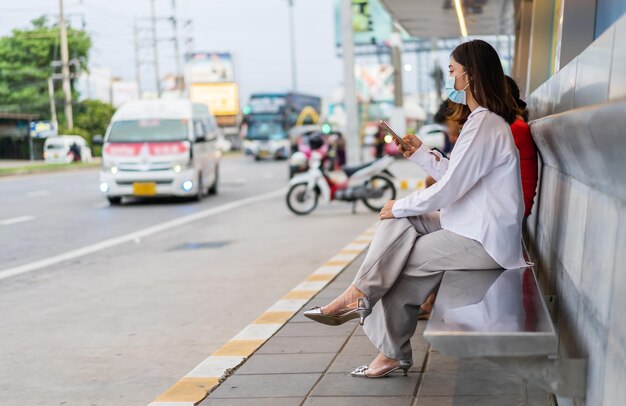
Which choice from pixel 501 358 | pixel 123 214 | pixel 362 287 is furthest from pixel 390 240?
pixel 123 214

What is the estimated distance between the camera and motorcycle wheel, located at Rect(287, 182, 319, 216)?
679 inches

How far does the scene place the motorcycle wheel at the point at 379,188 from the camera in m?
17.2

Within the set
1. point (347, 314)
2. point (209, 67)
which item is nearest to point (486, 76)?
point (347, 314)

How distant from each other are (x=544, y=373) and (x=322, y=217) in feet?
43.6

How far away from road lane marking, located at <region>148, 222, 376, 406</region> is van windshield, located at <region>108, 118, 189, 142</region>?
11.5 m

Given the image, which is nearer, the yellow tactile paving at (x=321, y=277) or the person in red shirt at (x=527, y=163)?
the person in red shirt at (x=527, y=163)

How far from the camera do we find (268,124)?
180ft

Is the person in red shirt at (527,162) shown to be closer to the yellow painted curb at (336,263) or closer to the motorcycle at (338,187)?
the yellow painted curb at (336,263)

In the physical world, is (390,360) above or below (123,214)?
above

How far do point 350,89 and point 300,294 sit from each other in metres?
15.8

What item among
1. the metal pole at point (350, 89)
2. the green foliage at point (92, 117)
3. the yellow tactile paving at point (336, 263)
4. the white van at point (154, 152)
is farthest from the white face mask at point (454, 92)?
the green foliage at point (92, 117)

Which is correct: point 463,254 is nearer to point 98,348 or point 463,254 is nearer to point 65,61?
point 98,348

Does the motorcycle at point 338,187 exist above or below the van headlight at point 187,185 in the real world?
above

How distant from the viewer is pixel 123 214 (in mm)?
18000
